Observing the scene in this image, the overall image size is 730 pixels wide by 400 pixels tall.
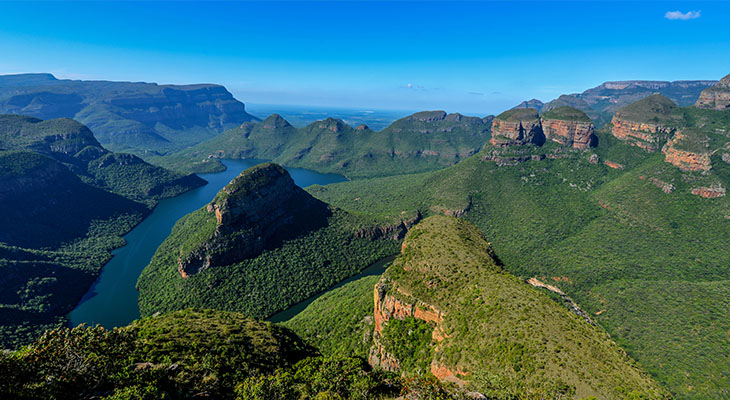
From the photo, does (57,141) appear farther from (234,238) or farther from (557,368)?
(557,368)

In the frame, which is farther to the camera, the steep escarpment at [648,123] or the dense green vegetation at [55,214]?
the steep escarpment at [648,123]

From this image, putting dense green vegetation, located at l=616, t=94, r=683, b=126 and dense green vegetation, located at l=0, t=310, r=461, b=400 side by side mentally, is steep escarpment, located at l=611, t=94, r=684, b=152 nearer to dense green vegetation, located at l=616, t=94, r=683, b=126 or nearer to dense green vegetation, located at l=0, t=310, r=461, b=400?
dense green vegetation, located at l=616, t=94, r=683, b=126

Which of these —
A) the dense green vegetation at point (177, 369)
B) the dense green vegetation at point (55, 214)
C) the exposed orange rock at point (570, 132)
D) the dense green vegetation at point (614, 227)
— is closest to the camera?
the dense green vegetation at point (177, 369)

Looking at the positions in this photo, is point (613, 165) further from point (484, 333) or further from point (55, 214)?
point (55, 214)

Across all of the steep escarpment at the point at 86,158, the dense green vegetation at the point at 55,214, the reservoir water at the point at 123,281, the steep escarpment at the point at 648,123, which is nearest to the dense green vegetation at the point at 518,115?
the steep escarpment at the point at 648,123

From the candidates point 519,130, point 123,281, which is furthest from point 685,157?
point 123,281

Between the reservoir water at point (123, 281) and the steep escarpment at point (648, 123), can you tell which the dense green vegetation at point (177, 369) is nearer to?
the reservoir water at point (123, 281)

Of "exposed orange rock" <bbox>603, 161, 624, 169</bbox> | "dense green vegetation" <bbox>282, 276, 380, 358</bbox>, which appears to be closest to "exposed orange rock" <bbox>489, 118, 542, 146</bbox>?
"exposed orange rock" <bbox>603, 161, 624, 169</bbox>
